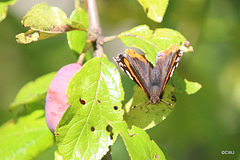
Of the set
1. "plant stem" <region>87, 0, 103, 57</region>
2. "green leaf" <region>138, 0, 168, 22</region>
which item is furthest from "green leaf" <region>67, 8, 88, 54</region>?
"green leaf" <region>138, 0, 168, 22</region>

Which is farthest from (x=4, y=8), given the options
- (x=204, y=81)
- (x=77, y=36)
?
(x=204, y=81)

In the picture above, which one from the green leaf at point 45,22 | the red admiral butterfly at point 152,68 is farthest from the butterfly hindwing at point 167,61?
the green leaf at point 45,22

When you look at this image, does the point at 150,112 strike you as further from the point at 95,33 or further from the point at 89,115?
the point at 95,33

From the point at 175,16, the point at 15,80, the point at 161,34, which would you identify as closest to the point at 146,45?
the point at 161,34

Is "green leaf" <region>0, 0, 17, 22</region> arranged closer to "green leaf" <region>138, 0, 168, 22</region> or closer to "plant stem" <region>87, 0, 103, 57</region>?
"plant stem" <region>87, 0, 103, 57</region>

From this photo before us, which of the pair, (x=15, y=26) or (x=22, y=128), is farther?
(x=15, y=26)

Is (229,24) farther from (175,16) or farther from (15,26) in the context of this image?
(15,26)
